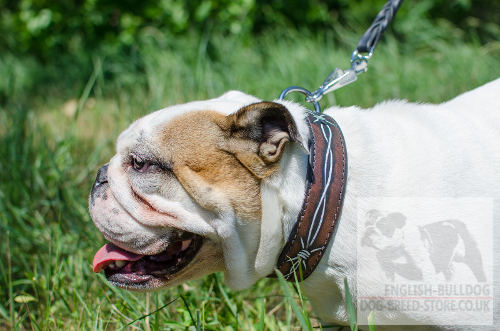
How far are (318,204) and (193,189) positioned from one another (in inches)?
18.8

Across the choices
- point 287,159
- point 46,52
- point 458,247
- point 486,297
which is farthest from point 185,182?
point 46,52

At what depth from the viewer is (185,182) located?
6.41 ft

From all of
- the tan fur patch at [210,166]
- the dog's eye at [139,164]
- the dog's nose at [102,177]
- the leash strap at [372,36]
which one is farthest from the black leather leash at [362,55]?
the dog's nose at [102,177]

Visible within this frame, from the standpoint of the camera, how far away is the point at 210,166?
6.40ft

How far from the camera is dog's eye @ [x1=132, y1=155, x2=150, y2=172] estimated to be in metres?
2.04

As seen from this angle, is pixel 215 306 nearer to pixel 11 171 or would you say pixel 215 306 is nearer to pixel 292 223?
pixel 292 223

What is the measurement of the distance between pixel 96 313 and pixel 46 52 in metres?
5.67

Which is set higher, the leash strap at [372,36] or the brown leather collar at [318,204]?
the leash strap at [372,36]

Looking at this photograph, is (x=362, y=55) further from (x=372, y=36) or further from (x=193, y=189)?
(x=193, y=189)

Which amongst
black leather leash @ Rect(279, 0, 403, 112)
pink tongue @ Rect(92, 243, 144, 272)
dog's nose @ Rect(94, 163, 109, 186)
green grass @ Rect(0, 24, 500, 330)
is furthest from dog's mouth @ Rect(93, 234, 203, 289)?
black leather leash @ Rect(279, 0, 403, 112)

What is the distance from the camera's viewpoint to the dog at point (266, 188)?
190cm

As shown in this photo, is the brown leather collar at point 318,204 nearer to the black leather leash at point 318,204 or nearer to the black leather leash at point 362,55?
the black leather leash at point 318,204

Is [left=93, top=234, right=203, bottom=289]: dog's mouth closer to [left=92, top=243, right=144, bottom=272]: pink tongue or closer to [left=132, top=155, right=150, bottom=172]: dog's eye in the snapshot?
[left=92, top=243, right=144, bottom=272]: pink tongue

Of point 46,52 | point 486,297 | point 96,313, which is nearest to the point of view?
point 486,297
